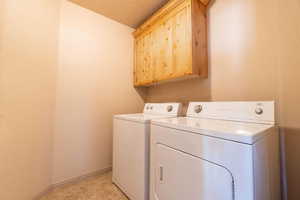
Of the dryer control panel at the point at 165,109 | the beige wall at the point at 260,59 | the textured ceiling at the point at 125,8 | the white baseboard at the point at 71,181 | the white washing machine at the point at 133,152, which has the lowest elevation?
the white baseboard at the point at 71,181

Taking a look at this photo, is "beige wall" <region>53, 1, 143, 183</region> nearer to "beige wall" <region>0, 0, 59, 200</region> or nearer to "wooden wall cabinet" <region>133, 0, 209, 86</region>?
"beige wall" <region>0, 0, 59, 200</region>

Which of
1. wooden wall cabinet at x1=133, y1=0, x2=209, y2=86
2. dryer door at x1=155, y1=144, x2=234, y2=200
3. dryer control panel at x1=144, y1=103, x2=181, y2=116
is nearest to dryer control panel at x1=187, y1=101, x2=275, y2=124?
dryer control panel at x1=144, y1=103, x2=181, y2=116

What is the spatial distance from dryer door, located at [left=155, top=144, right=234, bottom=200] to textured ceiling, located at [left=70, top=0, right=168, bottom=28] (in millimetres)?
1794

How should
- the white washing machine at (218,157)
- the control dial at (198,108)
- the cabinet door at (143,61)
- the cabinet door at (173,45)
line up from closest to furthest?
the white washing machine at (218,157) → the control dial at (198,108) → the cabinet door at (173,45) → the cabinet door at (143,61)

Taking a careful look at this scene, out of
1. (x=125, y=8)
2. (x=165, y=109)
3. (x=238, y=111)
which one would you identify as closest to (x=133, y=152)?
(x=165, y=109)

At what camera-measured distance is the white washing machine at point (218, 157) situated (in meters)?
0.60

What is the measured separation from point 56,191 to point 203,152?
1.72 meters

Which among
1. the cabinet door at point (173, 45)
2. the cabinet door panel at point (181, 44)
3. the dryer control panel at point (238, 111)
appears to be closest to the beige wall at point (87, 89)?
the cabinet door at point (173, 45)

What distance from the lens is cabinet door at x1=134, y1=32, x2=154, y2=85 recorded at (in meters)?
1.99

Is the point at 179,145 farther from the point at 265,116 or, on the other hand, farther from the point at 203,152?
the point at 265,116

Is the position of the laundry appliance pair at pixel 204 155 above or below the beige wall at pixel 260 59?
below

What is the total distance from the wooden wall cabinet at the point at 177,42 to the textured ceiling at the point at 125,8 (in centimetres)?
18

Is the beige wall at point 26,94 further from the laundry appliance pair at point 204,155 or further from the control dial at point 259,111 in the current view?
the control dial at point 259,111

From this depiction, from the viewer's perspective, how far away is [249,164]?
575mm
